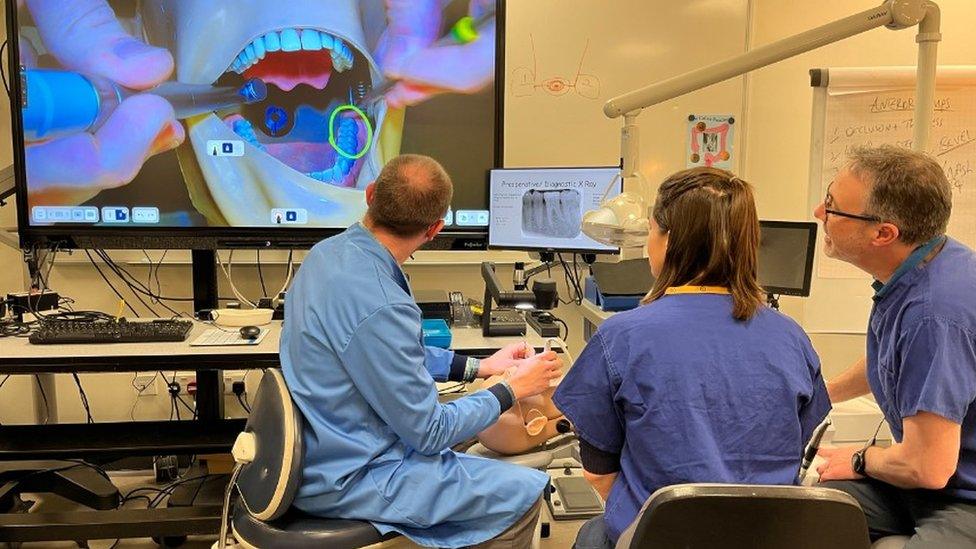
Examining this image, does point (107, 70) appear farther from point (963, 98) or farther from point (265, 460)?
point (963, 98)

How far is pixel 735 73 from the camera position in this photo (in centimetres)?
174

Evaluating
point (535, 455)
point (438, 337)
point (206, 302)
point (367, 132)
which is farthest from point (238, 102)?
point (535, 455)

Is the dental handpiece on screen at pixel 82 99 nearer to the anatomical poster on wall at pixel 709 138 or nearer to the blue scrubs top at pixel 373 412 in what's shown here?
the blue scrubs top at pixel 373 412

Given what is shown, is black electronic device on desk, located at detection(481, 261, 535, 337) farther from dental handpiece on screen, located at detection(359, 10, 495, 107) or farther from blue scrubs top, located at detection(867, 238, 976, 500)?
blue scrubs top, located at detection(867, 238, 976, 500)

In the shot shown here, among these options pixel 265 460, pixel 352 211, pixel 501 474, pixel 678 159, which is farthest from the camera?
pixel 678 159

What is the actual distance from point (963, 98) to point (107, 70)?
310 cm

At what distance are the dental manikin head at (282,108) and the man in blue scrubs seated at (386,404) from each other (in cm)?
111

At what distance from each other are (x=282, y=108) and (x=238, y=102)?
0.49ft

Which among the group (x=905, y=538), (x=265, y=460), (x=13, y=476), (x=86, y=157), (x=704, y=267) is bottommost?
(x=13, y=476)

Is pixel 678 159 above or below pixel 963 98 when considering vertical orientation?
below

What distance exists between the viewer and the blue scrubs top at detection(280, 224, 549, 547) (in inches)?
55.8

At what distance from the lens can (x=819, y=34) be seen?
166 cm

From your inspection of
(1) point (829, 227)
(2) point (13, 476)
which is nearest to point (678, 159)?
(1) point (829, 227)

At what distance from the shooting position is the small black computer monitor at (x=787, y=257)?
246cm
